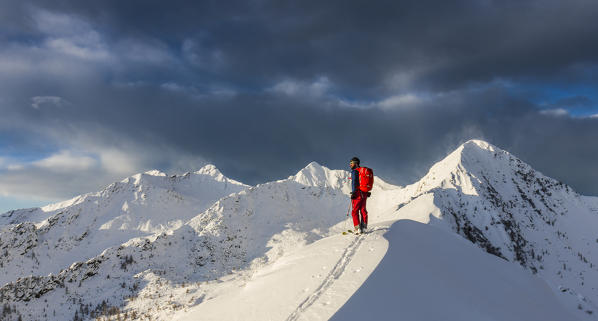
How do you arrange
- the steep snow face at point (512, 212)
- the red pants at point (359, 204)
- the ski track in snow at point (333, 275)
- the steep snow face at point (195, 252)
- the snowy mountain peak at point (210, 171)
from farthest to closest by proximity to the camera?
the snowy mountain peak at point (210, 171) < the steep snow face at point (512, 212) < the steep snow face at point (195, 252) < the red pants at point (359, 204) < the ski track in snow at point (333, 275)

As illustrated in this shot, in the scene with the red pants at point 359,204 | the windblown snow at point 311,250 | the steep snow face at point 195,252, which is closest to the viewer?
the windblown snow at point 311,250

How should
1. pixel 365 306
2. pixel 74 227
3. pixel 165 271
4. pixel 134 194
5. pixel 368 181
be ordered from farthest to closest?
pixel 134 194 → pixel 74 227 → pixel 165 271 → pixel 368 181 → pixel 365 306

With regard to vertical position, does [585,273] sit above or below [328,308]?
below

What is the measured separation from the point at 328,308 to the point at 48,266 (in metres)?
35.9

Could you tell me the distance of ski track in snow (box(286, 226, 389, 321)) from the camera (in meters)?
7.71

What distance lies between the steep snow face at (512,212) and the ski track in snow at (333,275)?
829 inches

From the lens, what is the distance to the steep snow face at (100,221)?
3259 centimetres

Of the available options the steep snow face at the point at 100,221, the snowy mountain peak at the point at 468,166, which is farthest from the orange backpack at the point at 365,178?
the snowy mountain peak at the point at 468,166

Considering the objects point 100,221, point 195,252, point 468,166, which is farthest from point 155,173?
point 468,166

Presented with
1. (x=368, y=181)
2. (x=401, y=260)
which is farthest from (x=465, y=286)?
(x=368, y=181)

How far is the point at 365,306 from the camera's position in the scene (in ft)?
24.0

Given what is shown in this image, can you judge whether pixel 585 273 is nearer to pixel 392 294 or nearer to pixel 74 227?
pixel 392 294

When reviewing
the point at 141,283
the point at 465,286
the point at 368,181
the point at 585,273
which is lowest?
the point at 585,273

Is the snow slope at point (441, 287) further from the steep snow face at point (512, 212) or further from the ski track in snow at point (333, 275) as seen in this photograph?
the steep snow face at point (512, 212)
